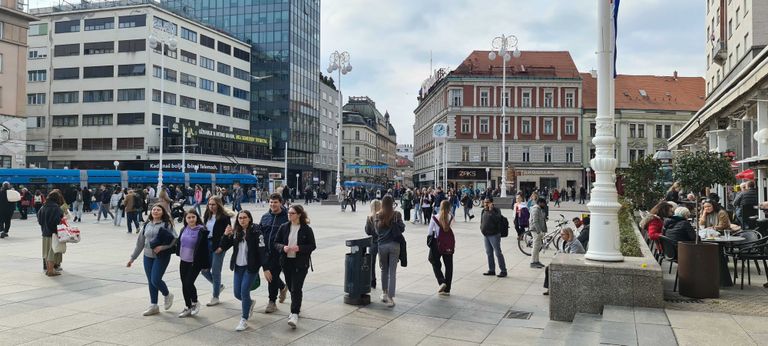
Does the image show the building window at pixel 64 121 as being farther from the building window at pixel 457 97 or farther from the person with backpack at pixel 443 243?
the person with backpack at pixel 443 243

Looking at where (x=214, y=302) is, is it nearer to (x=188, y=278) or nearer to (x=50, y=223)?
(x=188, y=278)

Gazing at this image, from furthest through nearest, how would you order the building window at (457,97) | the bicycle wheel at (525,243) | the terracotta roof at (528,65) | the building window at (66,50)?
the terracotta roof at (528,65) → the building window at (457,97) → the building window at (66,50) → the bicycle wheel at (525,243)

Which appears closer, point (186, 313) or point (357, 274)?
point (186, 313)

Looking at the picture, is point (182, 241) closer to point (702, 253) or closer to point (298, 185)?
point (702, 253)

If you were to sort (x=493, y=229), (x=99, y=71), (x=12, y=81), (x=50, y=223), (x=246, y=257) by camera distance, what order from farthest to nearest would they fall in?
(x=99, y=71) < (x=12, y=81) < (x=493, y=229) < (x=50, y=223) < (x=246, y=257)

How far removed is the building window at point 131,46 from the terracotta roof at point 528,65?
34.4 m

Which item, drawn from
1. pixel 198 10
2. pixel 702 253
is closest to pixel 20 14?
pixel 198 10

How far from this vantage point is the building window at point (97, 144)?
61719 millimetres

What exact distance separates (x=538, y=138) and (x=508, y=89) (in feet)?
21.8

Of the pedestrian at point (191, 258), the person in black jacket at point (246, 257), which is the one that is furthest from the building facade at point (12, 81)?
the person in black jacket at point (246, 257)

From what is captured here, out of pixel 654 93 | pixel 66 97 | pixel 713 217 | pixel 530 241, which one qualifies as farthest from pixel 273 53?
pixel 713 217

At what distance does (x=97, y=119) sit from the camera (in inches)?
2451

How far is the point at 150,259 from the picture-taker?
782 centimetres

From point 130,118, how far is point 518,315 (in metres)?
61.0
